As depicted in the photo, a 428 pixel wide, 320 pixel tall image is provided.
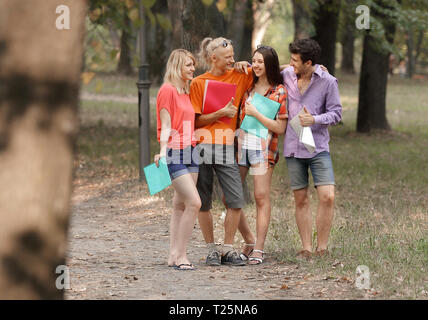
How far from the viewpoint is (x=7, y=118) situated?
3.13 m

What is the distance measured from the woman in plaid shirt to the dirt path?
71 centimetres

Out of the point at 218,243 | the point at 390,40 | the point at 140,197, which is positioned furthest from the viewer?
the point at 390,40

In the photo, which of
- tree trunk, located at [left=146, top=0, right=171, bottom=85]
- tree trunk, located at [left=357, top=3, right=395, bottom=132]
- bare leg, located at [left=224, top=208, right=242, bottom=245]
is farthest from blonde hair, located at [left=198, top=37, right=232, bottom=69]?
tree trunk, located at [left=146, top=0, right=171, bottom=85]

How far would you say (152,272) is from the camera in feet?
21.6

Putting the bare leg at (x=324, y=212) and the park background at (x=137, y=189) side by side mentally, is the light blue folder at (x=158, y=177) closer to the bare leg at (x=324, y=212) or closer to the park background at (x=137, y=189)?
the park background at (x=137, y=189)

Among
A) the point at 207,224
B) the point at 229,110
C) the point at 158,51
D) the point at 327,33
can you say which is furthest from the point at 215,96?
the point at 158,51

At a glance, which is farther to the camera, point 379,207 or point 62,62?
point 379,207

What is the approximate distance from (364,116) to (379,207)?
10007 mm

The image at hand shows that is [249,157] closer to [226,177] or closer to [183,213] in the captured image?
[226,177]

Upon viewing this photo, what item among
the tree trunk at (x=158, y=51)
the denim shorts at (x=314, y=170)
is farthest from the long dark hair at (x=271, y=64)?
the tree trunk at (x=158, y=51)

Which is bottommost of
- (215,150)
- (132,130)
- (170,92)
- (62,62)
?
(132,130)

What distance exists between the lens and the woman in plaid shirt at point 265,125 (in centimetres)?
664
